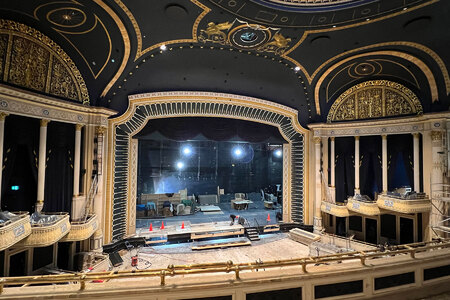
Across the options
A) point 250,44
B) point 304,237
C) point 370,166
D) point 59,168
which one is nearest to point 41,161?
point 59,168

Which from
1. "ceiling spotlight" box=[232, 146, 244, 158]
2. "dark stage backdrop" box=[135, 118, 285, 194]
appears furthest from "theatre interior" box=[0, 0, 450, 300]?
"ceiling spotlight" box=[232, 146, 244, 158]

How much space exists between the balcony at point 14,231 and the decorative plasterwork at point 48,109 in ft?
10.3

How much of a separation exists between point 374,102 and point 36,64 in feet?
44.7

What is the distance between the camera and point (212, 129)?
1137 centimetres

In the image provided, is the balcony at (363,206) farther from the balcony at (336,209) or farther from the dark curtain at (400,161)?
the dark curtain at (400,161)

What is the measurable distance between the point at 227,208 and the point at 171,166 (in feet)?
16.1

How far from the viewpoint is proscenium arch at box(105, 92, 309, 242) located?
9.30 m

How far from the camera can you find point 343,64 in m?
9.61

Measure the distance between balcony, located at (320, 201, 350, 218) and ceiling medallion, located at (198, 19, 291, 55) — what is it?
7.46 m

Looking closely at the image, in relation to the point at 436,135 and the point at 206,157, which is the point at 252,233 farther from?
the point at 436,135

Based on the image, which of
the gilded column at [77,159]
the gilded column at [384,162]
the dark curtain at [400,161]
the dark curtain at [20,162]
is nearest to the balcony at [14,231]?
the dark curtain at [20,162]

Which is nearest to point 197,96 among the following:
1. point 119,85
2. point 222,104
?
point 222,104

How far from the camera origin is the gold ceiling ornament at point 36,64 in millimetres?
6199

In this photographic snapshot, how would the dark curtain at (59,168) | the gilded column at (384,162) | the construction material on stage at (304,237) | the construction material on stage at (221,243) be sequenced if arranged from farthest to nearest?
the gilded column at (384,162)
the construction material on stage at (304,237)
the construction material on stage at (221,243)
the dark curtain at (59,168)
